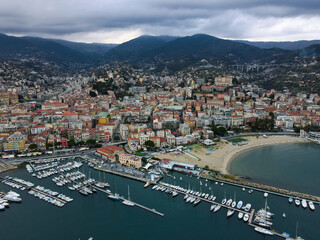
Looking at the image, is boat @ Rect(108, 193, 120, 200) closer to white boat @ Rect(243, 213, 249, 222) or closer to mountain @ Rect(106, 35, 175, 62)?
white boat @ Rect(243, 213, 249, 222)

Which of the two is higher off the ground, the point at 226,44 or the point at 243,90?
the point at 226,44

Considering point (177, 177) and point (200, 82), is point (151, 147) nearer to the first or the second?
point (177, 177)

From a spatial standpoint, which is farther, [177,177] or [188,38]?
[188,38]

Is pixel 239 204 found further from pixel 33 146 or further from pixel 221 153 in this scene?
pixel 33 146

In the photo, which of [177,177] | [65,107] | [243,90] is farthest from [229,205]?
[243,90]

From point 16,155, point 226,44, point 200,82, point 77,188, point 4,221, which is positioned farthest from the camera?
point 226,44

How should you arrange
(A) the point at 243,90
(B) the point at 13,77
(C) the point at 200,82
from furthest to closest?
1. (B) the point at 13,77
2. (C) the point at 200,82
3. (A) the point at 243,90
